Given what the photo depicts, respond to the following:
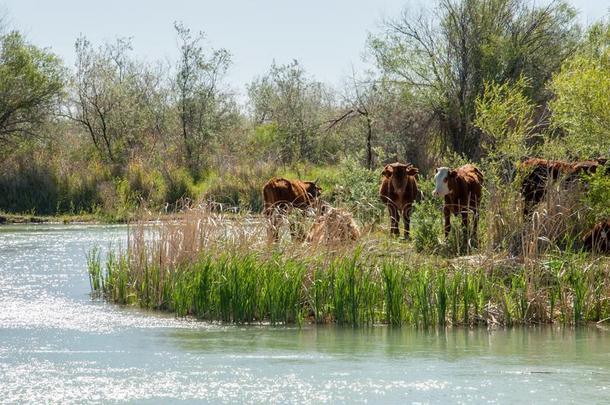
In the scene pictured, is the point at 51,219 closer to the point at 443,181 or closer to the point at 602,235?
the point at 443,181

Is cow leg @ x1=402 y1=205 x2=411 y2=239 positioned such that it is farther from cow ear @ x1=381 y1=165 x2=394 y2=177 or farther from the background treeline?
the background treeline

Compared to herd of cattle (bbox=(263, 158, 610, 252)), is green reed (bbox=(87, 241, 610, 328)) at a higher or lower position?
lower

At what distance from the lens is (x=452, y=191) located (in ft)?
65.0

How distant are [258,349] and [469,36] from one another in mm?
28102

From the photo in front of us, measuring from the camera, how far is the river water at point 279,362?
38.2 ft

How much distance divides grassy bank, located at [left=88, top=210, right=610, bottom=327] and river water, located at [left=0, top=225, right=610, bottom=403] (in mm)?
324

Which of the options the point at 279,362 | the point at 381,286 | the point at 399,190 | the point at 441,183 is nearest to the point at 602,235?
the point at 441,183

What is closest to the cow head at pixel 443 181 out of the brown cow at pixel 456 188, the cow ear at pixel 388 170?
the brown cow at pixel 456 188

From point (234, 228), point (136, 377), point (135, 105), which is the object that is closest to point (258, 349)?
point (136, 377)

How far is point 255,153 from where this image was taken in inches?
1699

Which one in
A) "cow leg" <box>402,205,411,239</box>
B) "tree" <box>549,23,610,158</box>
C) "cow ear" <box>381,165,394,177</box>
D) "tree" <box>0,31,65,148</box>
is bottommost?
"cow leg" <box>402,205,411,239</box>

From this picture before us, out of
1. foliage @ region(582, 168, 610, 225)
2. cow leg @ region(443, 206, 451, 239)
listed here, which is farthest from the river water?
cow leg @ region(443, 206, 451, 239)

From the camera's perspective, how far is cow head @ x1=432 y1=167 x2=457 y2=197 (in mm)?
19703

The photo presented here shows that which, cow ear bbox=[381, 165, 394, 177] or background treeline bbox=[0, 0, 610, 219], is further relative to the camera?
background treeline bbox=[0, 0, 610, 219]
